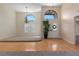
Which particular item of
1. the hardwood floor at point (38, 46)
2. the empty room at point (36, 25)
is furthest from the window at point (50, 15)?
the hardwood floor at point (38, 46)

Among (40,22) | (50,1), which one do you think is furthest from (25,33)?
(50,1)

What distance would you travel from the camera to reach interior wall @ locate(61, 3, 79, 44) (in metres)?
1.23

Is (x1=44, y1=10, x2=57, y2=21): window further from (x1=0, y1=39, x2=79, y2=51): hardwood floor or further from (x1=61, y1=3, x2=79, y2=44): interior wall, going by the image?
(x1=0, y1=39, x2=79, y2=51): hardwood floor

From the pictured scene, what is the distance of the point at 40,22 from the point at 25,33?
0.19m

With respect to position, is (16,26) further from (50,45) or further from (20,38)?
(50,45)

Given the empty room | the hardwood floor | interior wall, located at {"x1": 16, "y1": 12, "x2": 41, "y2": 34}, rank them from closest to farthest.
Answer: the hardwood floor < the empty room < interior wall, located at {"x1": 16, "y1": 12, "x2": 41, "y2": 34}

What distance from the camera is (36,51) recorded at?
1.14 meters

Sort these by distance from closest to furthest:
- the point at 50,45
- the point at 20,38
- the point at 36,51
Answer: the point at 36,51, the point at 50,45, the point at 20,38

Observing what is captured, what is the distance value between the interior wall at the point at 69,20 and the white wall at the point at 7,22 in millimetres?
493

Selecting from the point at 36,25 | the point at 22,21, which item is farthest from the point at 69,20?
the point at 22,21

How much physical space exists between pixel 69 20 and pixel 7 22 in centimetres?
60

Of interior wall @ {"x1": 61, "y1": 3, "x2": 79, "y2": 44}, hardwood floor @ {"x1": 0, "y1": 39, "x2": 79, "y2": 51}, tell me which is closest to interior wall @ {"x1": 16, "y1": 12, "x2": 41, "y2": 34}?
hardwood floor @ {"x1": 0, "y1": 39, "x2": 79, "y2": 51}

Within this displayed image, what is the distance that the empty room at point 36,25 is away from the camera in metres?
1.30

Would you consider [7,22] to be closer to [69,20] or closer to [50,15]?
[50,15]
